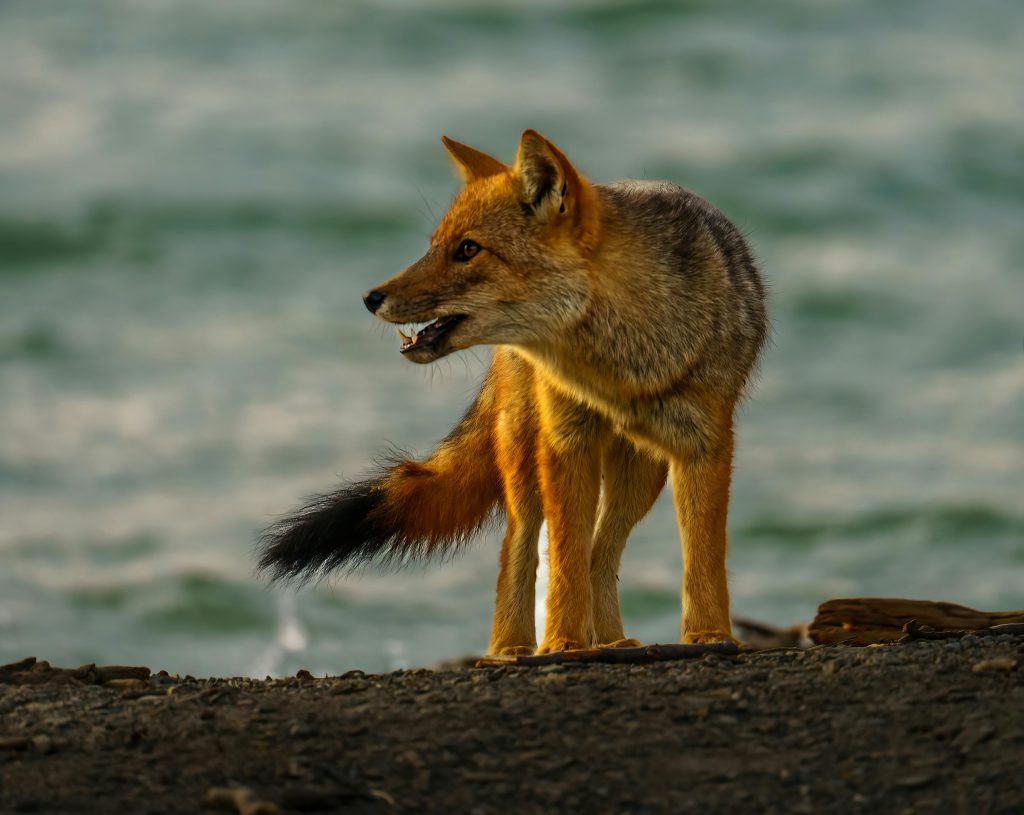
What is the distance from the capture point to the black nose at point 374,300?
7949 mm

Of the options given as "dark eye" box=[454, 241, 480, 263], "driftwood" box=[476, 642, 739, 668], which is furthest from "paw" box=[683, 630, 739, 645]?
"dark eye" box=[454, 241, 480, 263]

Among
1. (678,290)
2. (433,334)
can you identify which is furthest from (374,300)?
(678,290)

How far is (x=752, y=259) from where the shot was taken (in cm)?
927

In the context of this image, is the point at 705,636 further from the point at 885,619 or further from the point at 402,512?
the point at 402,512

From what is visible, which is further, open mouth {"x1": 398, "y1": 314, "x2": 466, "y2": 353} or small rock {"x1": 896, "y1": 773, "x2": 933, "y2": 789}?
open mouth {"x1": 398, "y1": 314, "x2": 466, "y2": 353}

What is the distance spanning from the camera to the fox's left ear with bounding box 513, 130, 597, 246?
802 cm

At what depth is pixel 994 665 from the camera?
21.1 feet

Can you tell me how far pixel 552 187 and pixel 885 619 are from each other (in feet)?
9.65

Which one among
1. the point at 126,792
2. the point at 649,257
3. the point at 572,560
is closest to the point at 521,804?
the point at 126,792

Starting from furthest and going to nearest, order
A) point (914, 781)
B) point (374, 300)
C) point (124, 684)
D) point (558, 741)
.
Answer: point (374, 300), point (124, 684), point (558, 741), point (914, 781)

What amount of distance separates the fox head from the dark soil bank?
200 cm

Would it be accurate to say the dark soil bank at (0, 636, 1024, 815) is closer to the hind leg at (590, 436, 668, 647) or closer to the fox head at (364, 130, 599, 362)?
the fox head at (364, 130, 599, 362)

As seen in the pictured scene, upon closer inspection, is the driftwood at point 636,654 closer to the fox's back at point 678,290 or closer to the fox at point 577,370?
the fox at point 577,370

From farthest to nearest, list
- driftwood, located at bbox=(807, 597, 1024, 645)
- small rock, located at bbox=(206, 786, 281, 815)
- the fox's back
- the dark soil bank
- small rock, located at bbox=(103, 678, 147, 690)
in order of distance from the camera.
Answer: the fox's back, driftwood, located at bbox=(807, 597, 1024, 645), small rock, located at bbox=(103, 678, 147, 690), the dark soil bank, small rock, located at bbox=(206, 786, 281, 815)
